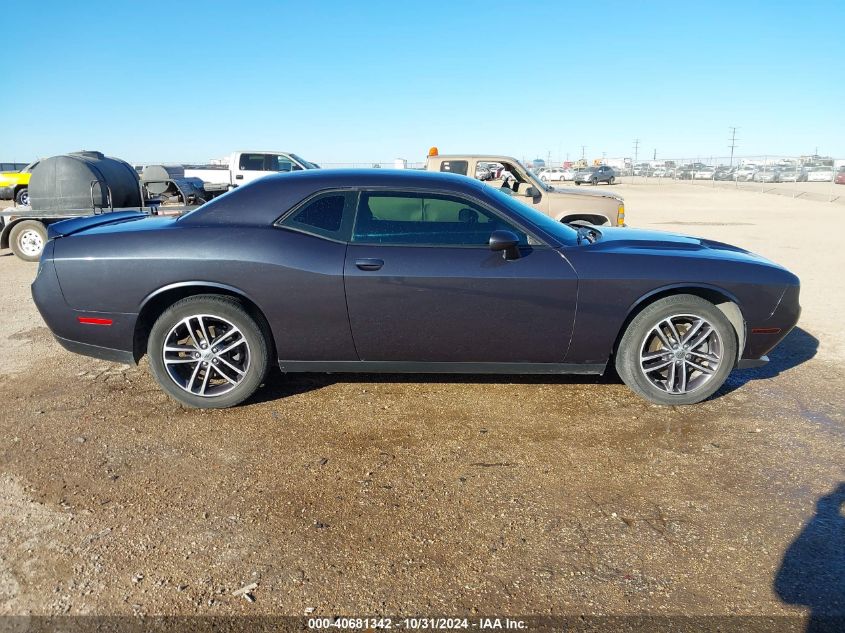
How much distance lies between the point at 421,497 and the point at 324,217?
6.19ft

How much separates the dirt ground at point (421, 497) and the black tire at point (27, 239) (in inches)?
257

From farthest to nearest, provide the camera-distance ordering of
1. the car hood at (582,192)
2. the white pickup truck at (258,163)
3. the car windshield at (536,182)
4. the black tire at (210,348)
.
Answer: the white pickup truck at (258,163), the car windshield at (536,182), the car hood at (582,192), the black tire at (210,348)

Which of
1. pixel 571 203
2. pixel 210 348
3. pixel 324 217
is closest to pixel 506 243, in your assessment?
pixel 324 217

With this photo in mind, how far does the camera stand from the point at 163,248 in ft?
11.9

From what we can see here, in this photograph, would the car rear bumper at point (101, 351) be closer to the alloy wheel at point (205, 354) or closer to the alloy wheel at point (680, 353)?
the alloy wheel at point (205, 354)

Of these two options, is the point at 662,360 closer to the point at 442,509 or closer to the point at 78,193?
the point at 442,509

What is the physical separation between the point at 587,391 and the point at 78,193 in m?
9.15

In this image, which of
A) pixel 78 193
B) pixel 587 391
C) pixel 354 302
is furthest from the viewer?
pixel 78 193

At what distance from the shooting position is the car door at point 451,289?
3609mm

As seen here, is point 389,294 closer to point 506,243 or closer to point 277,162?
point 506,243

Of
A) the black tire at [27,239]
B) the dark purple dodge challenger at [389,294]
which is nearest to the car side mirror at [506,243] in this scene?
the dark purple dodge challenger at [389,294]

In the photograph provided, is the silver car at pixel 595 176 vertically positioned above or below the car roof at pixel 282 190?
above

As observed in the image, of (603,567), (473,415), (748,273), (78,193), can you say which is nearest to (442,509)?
(603,567)

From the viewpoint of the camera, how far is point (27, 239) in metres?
9.91
